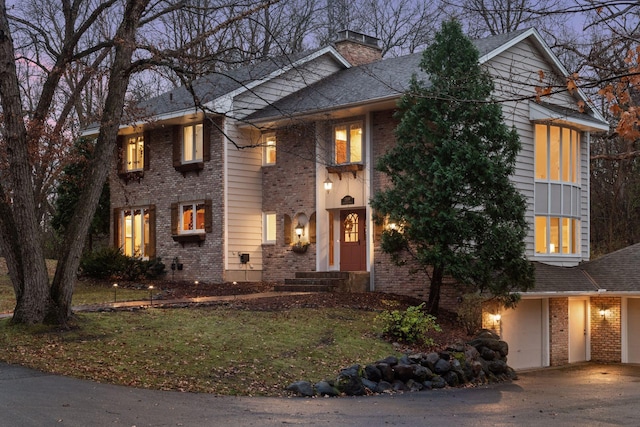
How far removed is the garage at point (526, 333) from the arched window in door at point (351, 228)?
15.9ft

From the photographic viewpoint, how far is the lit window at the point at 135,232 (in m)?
29.0

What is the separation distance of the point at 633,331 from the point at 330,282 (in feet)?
30.7

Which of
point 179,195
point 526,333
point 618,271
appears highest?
point 179,195

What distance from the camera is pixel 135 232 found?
2964 centimetres

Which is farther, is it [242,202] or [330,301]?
[242,202]

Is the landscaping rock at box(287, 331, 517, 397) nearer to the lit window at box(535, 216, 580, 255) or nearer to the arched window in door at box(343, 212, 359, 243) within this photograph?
the lit window at box(535, 216, 580, 255)

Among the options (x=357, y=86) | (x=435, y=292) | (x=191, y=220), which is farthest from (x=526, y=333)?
(x=191, y=220)

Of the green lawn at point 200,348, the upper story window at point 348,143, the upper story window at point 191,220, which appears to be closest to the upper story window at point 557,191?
the upper story window at point 348,143

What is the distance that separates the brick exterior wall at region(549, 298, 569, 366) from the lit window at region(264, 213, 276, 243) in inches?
341

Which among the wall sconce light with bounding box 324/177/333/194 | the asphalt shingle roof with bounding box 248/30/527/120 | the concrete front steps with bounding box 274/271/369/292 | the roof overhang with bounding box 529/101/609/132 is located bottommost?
the concrete front steps with bounding box 274/271/369/292

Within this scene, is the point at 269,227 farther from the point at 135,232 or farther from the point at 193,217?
the point at 135,232

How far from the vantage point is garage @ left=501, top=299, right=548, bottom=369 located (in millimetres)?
23984

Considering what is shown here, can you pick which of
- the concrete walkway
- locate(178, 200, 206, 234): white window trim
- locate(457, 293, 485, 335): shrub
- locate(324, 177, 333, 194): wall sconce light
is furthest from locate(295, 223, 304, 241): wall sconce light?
locate(457, 293, 485, 335): shrub

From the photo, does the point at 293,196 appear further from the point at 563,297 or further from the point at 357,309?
the point at 563,297
